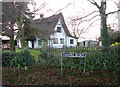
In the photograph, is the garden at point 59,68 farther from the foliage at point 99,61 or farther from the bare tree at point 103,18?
the bare tree at point 103,18

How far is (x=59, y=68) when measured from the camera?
655cm

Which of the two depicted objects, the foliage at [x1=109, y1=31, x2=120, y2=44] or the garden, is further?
the foliage at [x1=109, y1=31, x2=120, y2=44]

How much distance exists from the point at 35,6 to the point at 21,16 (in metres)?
1.69

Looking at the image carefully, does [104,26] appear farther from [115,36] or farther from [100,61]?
[115,36]

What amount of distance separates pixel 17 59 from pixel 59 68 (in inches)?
110

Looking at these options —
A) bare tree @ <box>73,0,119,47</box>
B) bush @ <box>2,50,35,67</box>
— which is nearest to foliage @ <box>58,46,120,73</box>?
bush @ <box>2,50,35,67</box>

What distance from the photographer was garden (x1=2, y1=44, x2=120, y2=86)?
4.75m

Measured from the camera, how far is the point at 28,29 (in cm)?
1315

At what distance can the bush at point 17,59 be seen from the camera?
7.04 m

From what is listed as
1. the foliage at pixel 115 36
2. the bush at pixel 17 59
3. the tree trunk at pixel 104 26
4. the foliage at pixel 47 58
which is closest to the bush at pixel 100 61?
the foliage at pixel 47 58

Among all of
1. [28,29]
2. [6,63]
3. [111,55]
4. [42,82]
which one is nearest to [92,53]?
[111,55]

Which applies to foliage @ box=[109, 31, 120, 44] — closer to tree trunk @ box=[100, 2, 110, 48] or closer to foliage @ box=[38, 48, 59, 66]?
tree trunk @ box=[100, 2, 110, 48]

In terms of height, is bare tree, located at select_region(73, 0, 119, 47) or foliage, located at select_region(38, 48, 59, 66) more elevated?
bare tree, located at select_region(73, 0, 119, 47)

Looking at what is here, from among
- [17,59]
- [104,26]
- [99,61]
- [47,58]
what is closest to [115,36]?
[104,26]
